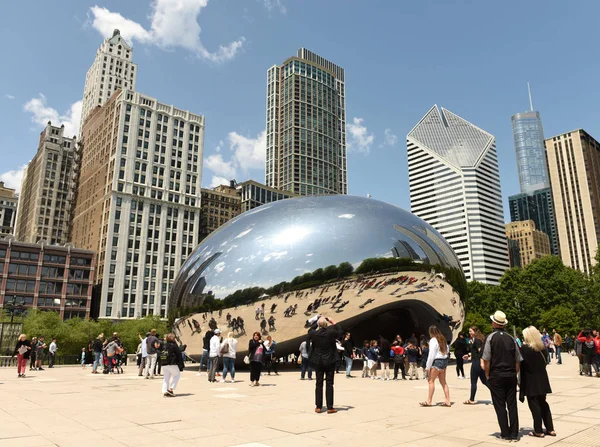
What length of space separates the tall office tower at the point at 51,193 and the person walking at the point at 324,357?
130 metres

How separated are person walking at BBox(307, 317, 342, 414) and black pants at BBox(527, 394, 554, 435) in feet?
10.2

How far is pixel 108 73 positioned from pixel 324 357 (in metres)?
163

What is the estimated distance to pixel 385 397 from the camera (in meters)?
10.4

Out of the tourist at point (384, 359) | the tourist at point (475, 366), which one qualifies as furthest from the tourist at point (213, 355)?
the tourist at point (475, 366)

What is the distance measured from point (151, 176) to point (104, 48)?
246 feet

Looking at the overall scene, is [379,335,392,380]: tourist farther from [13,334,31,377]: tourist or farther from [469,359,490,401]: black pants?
[13,334,31,377]: tourist

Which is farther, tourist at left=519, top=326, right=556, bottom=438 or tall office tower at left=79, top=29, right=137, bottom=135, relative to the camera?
tall office tower at left=79, top=29, right=137, bottom=135

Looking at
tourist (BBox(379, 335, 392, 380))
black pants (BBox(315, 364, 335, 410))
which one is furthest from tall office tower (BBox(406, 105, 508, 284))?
black pants (BBox(315, 364, 335, 410))

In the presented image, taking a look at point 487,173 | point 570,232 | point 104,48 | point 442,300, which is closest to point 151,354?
point 442,300

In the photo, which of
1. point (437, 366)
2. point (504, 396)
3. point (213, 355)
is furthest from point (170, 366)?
point (504, 396)

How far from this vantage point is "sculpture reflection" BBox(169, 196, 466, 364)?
15938 mm

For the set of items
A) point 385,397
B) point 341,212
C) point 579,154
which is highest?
point 579,154

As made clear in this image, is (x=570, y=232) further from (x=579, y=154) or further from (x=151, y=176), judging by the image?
(x=151, y=176)

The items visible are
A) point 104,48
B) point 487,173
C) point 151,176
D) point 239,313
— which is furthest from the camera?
point 487,173
